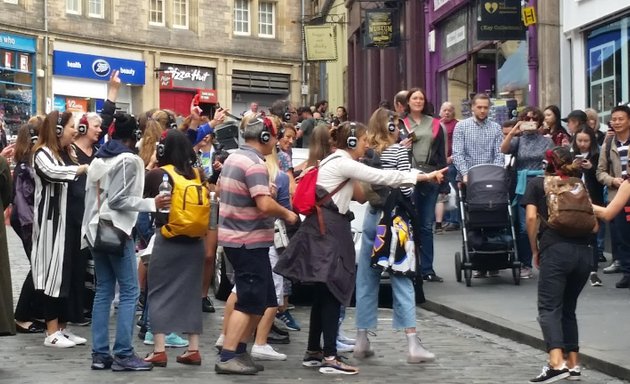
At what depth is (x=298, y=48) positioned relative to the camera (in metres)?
59.6

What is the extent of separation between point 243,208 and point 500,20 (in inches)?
477

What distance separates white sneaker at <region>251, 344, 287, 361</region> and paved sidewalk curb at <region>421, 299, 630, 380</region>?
219 cm

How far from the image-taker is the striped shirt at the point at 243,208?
9.46 metres

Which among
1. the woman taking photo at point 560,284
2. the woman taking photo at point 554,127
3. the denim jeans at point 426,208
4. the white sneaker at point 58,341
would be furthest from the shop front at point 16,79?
the woman taking photo at point 560,284

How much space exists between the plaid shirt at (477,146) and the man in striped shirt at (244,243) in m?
5.65

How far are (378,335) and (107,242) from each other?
3156 millimetres

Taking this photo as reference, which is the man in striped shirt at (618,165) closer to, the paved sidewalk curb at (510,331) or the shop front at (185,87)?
the paved sidewalk curb at (510,331)

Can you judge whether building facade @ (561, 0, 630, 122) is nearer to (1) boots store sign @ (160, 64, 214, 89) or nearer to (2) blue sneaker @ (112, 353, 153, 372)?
(2) blue sneaker @ (112, 353, 153, 372)

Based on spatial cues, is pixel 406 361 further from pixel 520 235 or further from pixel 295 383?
pixel 520 235

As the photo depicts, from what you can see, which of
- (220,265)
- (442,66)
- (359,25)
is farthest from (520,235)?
(359,25)

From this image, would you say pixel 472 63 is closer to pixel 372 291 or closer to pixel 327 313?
pixel 372 291

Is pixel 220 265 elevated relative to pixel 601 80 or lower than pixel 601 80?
lower

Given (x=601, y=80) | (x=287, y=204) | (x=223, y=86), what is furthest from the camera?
(x=223, y=86)

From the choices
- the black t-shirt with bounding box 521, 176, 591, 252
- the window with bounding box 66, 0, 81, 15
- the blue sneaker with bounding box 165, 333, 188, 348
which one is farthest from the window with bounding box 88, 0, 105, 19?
the black t-shirt with bounding box 521, 176, 591, 252
